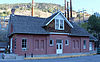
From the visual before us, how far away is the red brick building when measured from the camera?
26750 millimetres

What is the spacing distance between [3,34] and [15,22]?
26.5 metres

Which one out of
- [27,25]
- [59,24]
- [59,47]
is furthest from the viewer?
[59,47]

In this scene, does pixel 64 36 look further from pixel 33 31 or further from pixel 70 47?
pixel 33 31

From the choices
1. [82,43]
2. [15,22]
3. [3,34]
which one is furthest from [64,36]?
[3,34]

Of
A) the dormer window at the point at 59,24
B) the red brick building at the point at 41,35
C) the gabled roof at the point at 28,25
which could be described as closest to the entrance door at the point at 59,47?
the red brick building at the point at 41,35

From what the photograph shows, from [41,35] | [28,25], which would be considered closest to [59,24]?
[41,35]

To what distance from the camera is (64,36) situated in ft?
99.3

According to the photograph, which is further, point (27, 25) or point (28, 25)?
point (28, 25)

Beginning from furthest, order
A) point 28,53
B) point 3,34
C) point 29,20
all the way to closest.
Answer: point 3,34, point 29,20, point 28,53

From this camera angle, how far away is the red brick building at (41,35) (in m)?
26.8

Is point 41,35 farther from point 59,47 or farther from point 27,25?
point 59,47

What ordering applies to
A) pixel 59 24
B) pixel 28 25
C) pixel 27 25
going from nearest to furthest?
1. pixel 27 25
2. pixel 28 25
3. pixel 59 24

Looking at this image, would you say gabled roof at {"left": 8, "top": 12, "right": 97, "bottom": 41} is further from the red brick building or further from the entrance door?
the entrance door

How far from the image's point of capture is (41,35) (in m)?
28.4
